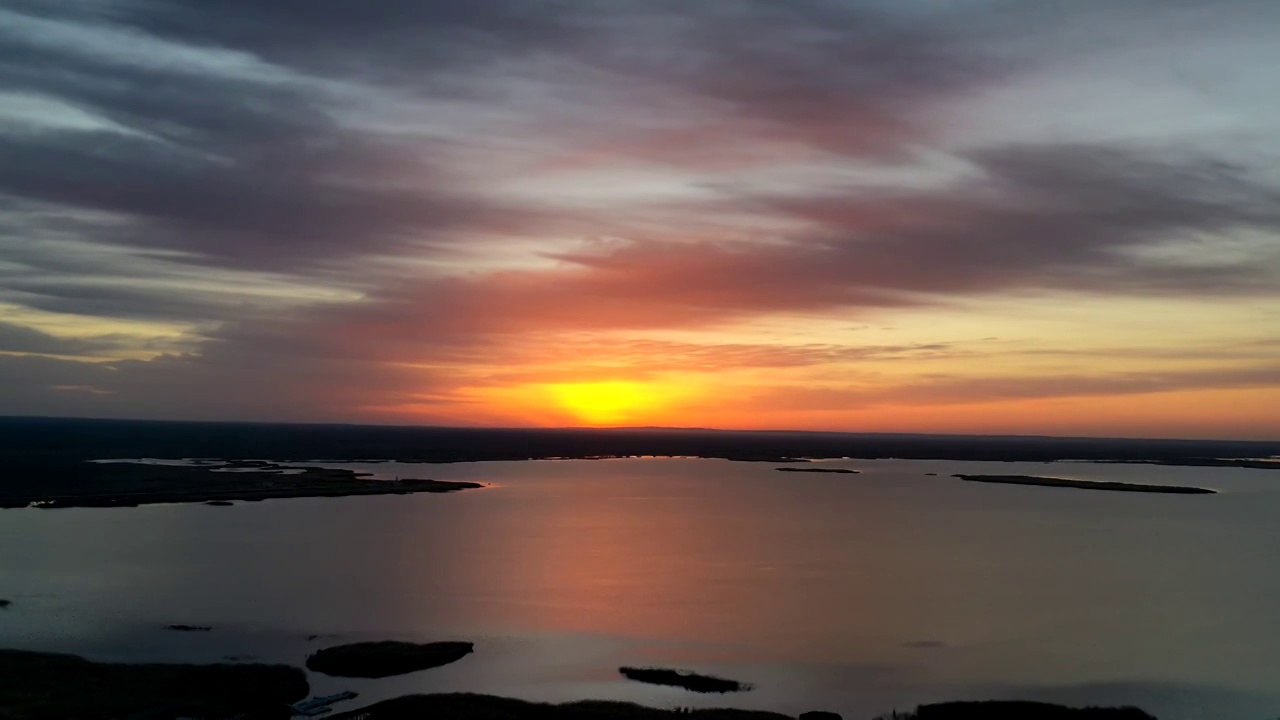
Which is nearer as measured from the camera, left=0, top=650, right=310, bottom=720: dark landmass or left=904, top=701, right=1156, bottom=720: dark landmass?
left=0, top=650, right=310, bottom=720: dark landmass

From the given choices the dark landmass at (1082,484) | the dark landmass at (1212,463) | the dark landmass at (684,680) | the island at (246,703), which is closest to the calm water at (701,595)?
the dark landmass at (684,680)

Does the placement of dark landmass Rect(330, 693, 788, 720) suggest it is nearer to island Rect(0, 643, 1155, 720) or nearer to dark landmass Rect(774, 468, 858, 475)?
island Rect(0, 643, 1155, 720)

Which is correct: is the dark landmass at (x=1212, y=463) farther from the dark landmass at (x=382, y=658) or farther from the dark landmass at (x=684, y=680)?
the dark landmass at (x=382, y=658)

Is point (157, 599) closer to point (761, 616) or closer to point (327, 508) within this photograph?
point (761, 616)

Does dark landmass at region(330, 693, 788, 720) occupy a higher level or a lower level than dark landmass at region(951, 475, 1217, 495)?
lower

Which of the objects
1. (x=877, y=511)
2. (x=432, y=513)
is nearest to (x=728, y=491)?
(x=877, y=511)

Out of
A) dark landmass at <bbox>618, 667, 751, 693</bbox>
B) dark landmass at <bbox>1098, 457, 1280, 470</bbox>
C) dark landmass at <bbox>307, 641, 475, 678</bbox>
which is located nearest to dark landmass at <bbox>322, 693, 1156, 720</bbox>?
dark landmass at <bbox>618, 667, 751, 693</bbox>
